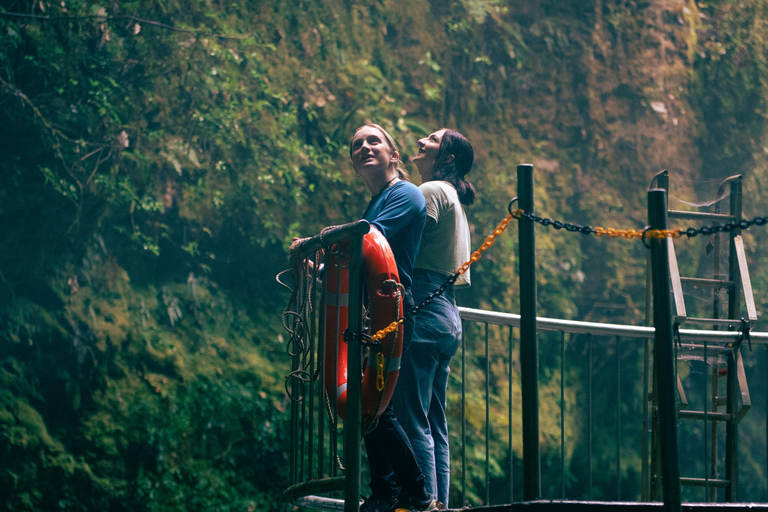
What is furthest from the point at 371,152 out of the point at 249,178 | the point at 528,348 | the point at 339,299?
the point at 249,178

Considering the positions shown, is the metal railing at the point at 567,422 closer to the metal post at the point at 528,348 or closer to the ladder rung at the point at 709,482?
the ladder rung at the point at 709,482

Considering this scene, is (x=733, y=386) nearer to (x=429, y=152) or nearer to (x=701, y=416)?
(x=701, y=416)

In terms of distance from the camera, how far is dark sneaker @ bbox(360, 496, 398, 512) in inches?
111

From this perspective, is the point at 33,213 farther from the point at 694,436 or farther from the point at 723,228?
the point at 694,436

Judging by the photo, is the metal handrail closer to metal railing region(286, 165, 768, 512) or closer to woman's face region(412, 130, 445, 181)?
metal railing region(286, 165, 768, 512)

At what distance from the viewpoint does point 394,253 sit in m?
3.08

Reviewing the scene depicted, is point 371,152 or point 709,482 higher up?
point 371,152

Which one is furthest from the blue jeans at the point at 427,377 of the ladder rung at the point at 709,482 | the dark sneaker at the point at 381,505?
the ladder rung at the point at 709,482

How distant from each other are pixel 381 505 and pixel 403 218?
119 cm

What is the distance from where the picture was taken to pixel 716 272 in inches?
205

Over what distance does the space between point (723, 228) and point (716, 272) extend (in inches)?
130

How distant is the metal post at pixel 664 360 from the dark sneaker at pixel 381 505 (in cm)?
110

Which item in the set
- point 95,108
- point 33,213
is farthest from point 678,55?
point 33,213

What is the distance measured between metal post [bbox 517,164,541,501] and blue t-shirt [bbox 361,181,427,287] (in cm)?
68
